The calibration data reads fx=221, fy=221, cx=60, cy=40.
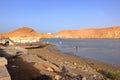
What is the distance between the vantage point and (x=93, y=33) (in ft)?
570

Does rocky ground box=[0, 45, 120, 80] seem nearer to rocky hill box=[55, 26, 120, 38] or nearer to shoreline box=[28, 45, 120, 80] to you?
shoreline box=[28, 45, 120, 80]

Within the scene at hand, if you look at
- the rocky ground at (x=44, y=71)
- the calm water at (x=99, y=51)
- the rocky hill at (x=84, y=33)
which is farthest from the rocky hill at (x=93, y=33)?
the rocky ground at (x=44, y=71)

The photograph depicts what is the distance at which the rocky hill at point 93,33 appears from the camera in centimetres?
16275

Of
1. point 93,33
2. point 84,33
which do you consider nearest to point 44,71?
point 93,33

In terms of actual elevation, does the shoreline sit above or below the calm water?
above

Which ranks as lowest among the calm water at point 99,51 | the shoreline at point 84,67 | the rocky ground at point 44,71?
the calm water at point 99,51

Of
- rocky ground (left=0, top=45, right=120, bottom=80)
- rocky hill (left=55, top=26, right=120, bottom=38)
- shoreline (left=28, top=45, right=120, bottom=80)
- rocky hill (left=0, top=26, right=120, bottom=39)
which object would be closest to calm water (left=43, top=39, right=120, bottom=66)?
shoreline (left=28, top=45, right=120, bottom=80)

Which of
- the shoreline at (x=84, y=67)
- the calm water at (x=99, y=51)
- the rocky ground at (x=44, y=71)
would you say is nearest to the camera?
the rocky ground at (x=44, y=71)

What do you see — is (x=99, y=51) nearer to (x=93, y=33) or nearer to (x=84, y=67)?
(x=84, y=67)

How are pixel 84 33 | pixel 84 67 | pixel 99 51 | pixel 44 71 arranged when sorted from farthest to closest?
pixel 84 33, pixel 99 51, pixel 84 67, pixel 44 71

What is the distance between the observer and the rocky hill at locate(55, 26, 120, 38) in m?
163

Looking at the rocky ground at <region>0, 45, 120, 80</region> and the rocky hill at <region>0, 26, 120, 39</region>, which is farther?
the rocky hill at <region>0, 26, 120, 39</region>

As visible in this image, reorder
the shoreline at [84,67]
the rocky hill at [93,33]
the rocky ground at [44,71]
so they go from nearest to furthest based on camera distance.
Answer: the rocky ground at [44,71] → the shoreline at [84,67] → the rocky hill at [93,33]

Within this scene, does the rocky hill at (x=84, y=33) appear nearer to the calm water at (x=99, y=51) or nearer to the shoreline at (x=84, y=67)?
the calm water at (x=99, y=51)
